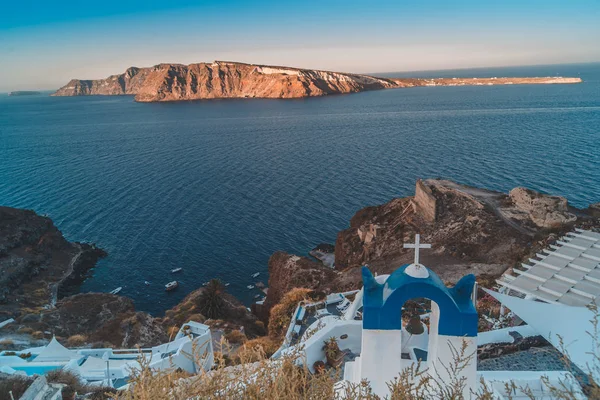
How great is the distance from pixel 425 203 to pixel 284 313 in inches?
741

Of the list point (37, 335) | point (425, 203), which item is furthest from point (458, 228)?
point (37, 335)

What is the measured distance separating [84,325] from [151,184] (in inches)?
1300

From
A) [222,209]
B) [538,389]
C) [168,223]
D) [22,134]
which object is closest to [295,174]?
[222,209]

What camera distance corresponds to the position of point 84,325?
2898 centimetres

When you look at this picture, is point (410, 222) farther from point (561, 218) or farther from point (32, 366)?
point (32, 366)

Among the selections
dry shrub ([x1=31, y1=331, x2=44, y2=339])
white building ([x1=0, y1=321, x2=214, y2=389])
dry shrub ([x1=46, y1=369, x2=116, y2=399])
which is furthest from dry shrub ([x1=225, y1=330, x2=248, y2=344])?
dry shrub ([x1=31, y1=331, x2=44, y2=339])

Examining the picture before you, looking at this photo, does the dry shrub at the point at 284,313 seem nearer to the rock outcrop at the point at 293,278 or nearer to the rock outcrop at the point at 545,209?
the rock outcrop at the point at 293,278

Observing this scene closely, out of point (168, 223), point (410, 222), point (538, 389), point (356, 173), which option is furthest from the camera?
point (356, 173)

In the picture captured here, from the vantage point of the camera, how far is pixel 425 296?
7363mm

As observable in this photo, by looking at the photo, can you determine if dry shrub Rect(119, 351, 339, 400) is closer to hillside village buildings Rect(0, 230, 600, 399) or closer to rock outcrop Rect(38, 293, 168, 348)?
hillside village buildings Rect(0, 230, 600, 399)

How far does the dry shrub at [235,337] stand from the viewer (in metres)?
23.4

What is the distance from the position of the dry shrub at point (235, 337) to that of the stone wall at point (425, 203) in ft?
62.5

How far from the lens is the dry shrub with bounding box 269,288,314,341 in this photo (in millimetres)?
20236

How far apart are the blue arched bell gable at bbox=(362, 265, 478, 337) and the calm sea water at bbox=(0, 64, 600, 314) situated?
2878 centimetres
